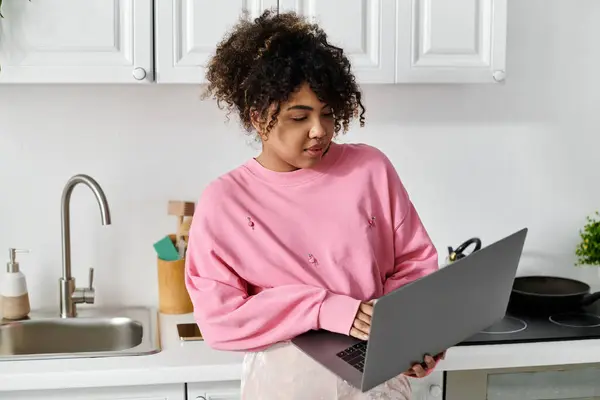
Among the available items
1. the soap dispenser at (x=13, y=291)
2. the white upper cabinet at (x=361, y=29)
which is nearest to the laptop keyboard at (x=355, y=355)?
the white upper cabinet at (x=361, y=29)

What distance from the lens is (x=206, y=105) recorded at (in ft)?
7.38

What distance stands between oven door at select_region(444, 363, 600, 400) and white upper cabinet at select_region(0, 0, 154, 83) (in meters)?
1.04

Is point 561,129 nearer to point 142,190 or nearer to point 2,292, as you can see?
point 142,190

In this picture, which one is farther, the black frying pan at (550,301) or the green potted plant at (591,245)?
the green potted plant at (591,245)

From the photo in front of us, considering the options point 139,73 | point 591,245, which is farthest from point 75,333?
point 591,245

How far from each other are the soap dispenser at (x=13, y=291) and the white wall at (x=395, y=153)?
0.11m

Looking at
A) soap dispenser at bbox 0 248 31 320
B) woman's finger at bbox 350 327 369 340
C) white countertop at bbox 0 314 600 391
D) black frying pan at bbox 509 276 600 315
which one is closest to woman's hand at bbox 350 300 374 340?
woman's finger at bbox 350 327 369 340

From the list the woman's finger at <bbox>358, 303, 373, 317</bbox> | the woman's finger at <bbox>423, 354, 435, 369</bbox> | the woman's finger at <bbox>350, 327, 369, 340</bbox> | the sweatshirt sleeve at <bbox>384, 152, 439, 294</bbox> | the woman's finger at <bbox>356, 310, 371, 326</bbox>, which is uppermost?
the sweatshirt sleeve at <bbox>384, 152, 439, 294</bbox>

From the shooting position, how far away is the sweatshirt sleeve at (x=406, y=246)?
151cm

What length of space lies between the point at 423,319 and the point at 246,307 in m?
0.35

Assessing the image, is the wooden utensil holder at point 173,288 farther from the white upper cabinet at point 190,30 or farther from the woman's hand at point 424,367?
the woman's hand at point 424,367

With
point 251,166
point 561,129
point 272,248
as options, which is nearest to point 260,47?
point 251,166

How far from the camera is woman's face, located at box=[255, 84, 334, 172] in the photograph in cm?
139

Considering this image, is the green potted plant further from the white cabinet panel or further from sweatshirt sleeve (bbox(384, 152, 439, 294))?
the white cabinet panel
